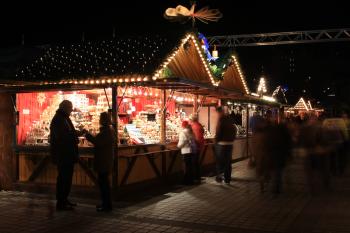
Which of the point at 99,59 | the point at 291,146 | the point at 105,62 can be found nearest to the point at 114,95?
the point at 105,62

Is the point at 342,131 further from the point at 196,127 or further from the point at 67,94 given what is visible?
the point at 67,94

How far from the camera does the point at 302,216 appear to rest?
7785mm

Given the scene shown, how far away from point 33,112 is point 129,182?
121 inches

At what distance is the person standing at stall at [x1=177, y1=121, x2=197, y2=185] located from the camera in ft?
36.7

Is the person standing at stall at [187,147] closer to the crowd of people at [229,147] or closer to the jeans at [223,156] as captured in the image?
the crowd of people at [229,147]

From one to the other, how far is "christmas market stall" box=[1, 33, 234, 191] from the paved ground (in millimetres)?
952

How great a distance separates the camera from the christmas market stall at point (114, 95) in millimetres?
9898

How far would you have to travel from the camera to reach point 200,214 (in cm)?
794

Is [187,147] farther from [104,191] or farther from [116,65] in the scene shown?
[104,191]

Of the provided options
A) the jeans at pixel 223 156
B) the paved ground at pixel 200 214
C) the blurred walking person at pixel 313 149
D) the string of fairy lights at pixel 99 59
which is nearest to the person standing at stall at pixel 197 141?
the jeans at pixel 223 156

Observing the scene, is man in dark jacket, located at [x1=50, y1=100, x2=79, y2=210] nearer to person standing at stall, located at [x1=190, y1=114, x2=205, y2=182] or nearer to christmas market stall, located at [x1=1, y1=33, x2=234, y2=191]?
christmas market stall, located at [x1=1, y1=33, x2=234, y2=191]

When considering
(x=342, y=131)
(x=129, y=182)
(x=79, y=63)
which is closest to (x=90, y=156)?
(x=129, y=182)

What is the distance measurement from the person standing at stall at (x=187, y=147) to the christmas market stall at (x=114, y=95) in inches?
21.5

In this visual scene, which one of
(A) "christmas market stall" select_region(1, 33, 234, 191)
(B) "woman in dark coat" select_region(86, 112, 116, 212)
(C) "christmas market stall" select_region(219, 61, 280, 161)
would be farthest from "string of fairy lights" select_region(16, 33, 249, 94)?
(C) "christmas market stall" select_region(219, 61, 280, 161)
